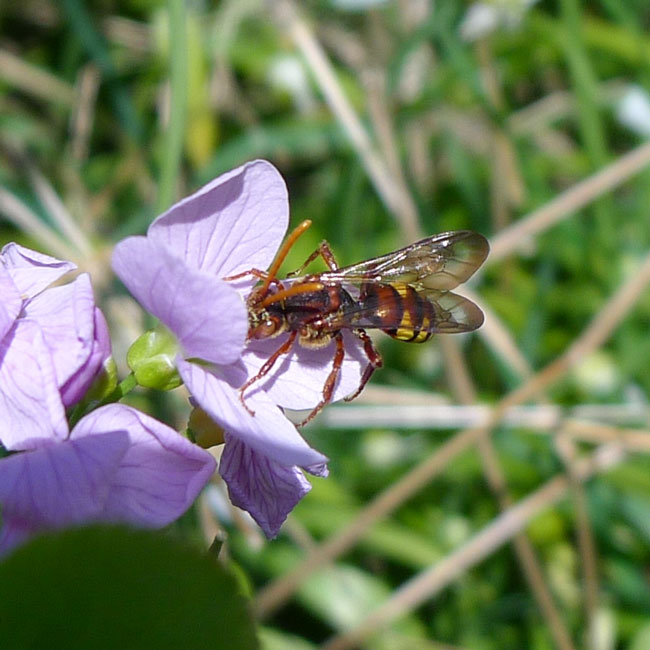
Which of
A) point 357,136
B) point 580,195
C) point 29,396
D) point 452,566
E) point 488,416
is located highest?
point 29,396

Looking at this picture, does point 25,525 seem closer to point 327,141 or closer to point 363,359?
point 363,359

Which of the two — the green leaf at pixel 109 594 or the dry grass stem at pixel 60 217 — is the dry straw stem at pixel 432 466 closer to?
the dry grass stem at pixel 60 217

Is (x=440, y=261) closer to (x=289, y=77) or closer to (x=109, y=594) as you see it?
(x=109, y=594)

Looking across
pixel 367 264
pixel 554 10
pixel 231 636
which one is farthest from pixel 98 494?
pixel 554 10

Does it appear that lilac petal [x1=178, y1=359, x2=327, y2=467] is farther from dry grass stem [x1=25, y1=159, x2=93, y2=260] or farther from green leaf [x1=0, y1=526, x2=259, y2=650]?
dry grass stem [x1=25, y1=159, x2=93, y2=260]

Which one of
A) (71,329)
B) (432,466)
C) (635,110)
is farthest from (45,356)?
(635,110)

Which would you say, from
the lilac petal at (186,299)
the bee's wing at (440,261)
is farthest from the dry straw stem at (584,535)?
the lilac petal at (186,299)
